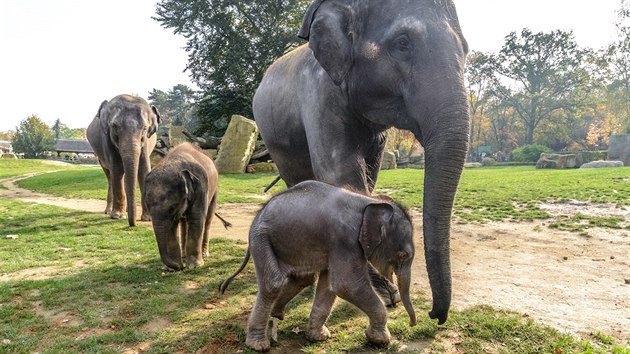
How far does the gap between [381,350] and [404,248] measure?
2.48ft

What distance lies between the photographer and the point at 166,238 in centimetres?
482

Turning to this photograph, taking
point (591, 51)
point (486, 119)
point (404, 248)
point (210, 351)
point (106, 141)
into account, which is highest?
point (591, 51)

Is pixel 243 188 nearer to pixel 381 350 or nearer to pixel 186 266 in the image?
pixel 186 266

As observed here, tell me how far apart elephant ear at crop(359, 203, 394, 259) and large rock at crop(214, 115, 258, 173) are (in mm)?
17561

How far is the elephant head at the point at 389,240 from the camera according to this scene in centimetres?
288

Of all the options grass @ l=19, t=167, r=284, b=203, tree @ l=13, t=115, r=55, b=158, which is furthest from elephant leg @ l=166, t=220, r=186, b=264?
tree @ l=13, t=115, r=55, b=158

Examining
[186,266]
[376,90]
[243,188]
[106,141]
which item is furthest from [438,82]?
[243,188]

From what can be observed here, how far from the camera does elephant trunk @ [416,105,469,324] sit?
2.86m

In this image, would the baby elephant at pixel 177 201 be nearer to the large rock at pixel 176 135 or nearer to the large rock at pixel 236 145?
the large rock at pixel 236 145

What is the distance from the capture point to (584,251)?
6.30 meters

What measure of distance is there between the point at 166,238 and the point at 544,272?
4.34 meters

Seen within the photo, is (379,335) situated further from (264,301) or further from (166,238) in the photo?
(166,238)

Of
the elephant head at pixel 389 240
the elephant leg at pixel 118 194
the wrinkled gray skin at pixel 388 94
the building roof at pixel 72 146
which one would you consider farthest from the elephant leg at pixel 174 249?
the building roof at pixel 72 146

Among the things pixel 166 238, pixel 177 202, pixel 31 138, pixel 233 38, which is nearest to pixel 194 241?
pixel 166 238
